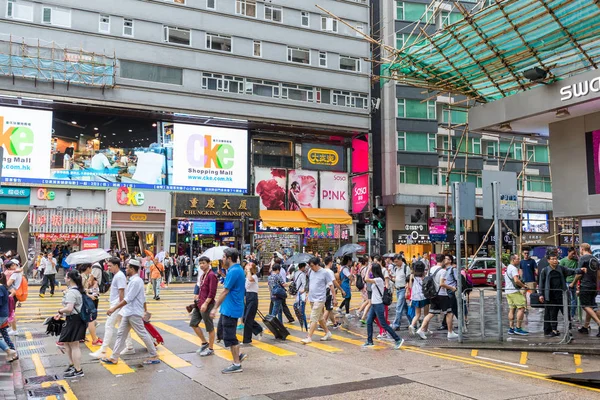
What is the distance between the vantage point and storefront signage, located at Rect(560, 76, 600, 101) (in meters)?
12.9

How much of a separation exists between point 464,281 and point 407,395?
20.2 feet

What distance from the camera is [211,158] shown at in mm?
35062

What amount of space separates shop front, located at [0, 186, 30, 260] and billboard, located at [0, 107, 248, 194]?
27.8 inches

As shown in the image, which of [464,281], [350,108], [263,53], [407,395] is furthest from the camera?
[350,108]

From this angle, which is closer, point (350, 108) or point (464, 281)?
point (464, 281)

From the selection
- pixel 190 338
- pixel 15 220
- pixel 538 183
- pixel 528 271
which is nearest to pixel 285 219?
pixel 15 220

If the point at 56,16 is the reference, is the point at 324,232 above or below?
below

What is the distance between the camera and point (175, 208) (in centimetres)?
3375

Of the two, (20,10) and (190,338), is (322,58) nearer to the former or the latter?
(20,10)

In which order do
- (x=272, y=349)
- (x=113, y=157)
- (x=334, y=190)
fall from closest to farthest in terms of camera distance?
(x=272, y=349)
(x=113, y=157)
(x=334, y=190)

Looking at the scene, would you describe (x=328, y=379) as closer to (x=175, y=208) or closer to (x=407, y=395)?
(x=407, y=395)

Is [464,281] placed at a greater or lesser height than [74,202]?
lesser

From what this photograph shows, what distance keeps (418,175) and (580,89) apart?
2786 centimetres

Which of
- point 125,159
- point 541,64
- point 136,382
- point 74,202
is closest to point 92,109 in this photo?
point 125,159
